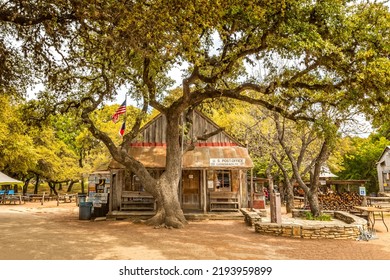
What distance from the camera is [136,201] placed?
58.2 feet

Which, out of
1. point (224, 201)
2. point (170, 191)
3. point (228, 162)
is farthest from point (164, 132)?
point (170, 191)

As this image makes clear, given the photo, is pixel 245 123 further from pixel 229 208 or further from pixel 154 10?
pixel 154 10

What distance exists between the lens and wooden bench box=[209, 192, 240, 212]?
57.7 ft

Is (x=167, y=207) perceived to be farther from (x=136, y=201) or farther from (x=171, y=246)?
(x=136, y=201)

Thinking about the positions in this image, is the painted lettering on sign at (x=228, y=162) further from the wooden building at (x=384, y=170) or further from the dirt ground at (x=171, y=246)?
the wooden building at (x=384, y=170)

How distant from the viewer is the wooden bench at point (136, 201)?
17.0 m

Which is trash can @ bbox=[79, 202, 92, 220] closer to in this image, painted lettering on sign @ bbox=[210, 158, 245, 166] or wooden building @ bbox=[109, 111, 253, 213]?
wooden building @ bbox=[109, 111, 253, 213]

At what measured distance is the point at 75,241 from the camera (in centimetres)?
948

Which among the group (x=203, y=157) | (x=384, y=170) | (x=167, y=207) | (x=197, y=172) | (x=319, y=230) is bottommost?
(x=319, y=230)

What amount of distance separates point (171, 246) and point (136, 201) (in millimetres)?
9161

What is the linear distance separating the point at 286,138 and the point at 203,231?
1307 cm

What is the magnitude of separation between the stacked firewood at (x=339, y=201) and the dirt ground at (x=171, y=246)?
342 inches

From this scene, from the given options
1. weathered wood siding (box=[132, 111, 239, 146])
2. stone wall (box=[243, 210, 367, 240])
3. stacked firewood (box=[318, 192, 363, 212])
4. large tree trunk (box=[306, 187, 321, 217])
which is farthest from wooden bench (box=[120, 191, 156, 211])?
stacked firewood (box=[318, 192, 363, 212])

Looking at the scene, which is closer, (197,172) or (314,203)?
(314,203)
